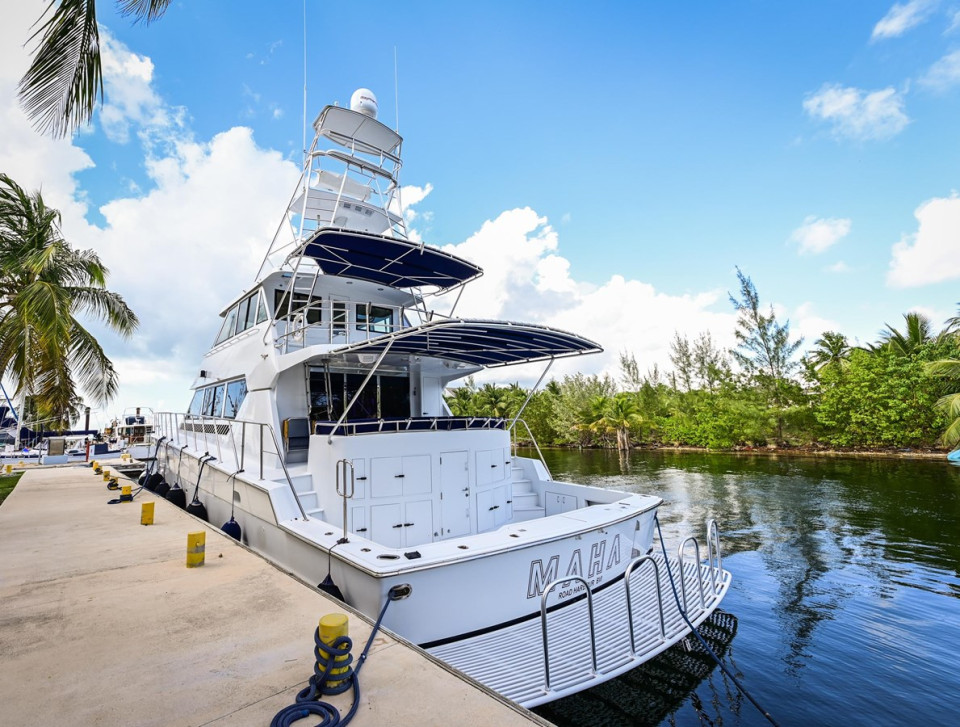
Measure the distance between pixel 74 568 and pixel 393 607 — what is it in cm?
377

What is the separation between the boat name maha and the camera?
14.3 ft

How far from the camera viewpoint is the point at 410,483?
19.1ft

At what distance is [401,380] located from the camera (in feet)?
28.1

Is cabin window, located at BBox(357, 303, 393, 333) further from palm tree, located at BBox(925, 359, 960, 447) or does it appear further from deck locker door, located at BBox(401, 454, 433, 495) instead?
palm tree, located at BBox(925, 359, 960, 447)

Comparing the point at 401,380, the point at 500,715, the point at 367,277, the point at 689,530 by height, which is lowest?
the point at 689,530

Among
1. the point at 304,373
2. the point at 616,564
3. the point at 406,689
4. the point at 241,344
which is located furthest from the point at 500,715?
the point at 241,344

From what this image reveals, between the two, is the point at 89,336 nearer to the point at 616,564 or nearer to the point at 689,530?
the point at 616,564

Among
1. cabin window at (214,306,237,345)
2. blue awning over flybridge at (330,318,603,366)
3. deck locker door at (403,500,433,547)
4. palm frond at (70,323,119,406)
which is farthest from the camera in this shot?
palm frond at (70,323,119,406)

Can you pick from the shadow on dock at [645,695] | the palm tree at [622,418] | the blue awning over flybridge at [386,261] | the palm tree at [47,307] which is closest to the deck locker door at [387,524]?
the shadow on dock at [645,695]

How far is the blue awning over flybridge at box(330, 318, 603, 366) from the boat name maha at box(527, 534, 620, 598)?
2517 mm

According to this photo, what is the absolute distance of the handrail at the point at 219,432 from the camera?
579cm

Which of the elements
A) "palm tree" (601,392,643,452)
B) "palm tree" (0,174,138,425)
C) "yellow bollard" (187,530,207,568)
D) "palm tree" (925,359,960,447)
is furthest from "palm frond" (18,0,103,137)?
"palm tree" (601,392,643,452)

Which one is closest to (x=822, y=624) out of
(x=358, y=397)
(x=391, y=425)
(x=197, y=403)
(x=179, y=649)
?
(x=391, y=425)

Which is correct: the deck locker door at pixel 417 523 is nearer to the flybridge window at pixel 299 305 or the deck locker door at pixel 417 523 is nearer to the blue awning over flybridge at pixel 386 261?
the blue awning over flybridge at pixel 386 261
